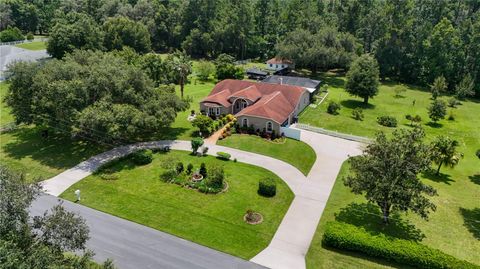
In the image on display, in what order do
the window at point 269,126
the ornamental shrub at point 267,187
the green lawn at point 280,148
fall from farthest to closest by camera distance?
the window at point 269,126
the green lawn at point 280,148
the ornamental shrub at point 267,187

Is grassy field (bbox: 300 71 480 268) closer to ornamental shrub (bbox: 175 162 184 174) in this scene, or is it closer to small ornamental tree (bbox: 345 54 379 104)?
small ornamental tree (bbox: 345 54 379 104)

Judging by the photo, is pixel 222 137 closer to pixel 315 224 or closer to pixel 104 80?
pixel 104 80

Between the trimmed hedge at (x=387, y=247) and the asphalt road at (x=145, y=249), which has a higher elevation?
the trimmed hedge at (x=387, y=247)

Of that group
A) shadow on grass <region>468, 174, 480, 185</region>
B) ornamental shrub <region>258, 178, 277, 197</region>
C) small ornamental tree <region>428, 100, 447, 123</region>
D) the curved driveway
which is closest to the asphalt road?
the curved driveway

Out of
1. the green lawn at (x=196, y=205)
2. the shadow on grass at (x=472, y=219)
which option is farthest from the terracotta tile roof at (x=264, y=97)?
the shadow on grass at (x=472, y=219)

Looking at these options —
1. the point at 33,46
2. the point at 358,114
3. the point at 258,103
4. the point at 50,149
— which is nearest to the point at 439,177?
the point at 358,114

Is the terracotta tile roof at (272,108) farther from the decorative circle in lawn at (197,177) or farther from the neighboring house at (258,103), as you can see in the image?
the decorative circle in lawn at (197,177)

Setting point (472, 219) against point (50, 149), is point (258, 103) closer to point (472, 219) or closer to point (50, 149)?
point (50, 149)
